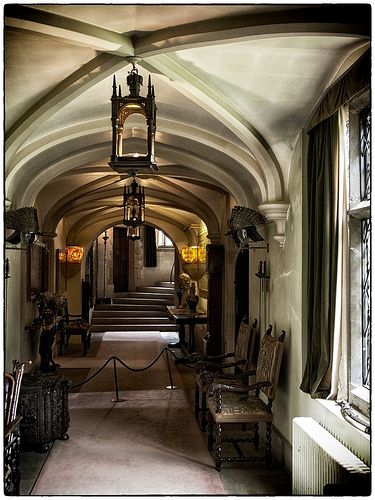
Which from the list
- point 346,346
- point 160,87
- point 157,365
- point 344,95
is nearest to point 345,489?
point 346,346

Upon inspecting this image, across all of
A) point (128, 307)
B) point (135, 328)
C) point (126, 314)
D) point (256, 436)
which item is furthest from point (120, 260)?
point (256, 436)

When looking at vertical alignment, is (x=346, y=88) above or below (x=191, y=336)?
above

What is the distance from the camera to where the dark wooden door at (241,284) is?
909 centimetres

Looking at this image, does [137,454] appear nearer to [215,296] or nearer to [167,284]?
[215,296]

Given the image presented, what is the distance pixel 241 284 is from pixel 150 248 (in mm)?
11767

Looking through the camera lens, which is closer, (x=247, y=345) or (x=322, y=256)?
(x=322, y=256)

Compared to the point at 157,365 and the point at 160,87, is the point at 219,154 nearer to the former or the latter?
the point at 160,87

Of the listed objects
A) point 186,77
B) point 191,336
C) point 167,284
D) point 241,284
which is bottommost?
point 191,336

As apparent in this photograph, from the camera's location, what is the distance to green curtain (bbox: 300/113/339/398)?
155 inches

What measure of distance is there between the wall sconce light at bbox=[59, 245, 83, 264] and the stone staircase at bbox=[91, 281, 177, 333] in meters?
3.00

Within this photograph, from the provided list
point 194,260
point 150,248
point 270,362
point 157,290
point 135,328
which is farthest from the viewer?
point 150,248

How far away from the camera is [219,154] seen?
6496 millimetres

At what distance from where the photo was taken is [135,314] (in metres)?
16.9

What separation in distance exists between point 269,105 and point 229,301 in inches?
212
